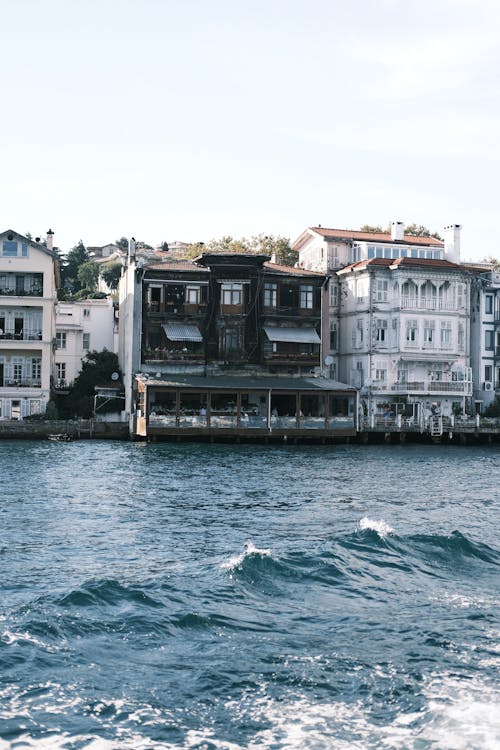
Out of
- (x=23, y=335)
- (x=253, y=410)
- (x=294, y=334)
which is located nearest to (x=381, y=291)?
(x=294, y=334)

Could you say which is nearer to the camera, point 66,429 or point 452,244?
point 66,429

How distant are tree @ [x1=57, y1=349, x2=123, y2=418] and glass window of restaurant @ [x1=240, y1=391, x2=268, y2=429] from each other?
10.1 meters

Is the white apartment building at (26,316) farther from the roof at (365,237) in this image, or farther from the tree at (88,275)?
the tree at (88,275)

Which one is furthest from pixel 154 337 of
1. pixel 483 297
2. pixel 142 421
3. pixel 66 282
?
pixel 66 282

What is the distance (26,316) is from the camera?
72.2 m

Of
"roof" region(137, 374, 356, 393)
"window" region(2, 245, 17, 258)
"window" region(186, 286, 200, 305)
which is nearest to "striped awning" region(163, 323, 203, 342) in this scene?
"window" region(186, 286, 200, 305)

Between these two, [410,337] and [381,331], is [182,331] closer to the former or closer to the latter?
[381,331]

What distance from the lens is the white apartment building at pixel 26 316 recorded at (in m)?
70.8

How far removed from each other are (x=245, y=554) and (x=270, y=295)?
166ft

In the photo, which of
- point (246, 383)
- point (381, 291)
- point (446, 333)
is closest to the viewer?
point (246, 383)

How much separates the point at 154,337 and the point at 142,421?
951 cm

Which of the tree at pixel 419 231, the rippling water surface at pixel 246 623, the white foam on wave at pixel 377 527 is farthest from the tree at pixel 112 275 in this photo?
the white foam on wave at pixel 377 527

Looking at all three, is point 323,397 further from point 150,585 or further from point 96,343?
point 150,585

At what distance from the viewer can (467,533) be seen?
94.8 feet
